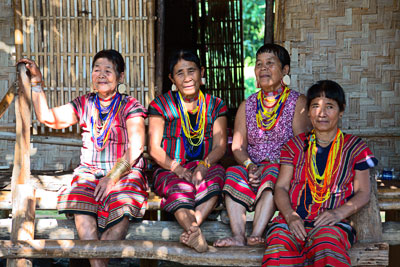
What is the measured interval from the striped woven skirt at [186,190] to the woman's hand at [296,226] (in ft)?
1.91

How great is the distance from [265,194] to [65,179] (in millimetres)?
1794

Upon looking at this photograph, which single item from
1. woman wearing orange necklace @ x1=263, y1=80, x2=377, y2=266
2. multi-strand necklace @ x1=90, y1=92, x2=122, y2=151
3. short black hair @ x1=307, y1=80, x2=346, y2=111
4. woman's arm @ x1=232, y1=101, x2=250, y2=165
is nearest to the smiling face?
multi-strand necklace @ x1=90, y1=92, x2=122, y2=151

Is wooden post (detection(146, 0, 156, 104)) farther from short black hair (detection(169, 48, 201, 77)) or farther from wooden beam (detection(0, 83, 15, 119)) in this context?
wooden beam (detection(0, 83, 15, 119))

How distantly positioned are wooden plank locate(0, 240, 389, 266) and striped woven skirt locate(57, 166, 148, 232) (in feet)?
0.61

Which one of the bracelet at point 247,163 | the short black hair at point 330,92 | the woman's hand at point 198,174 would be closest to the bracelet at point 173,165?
the woman's hand at point 198,174

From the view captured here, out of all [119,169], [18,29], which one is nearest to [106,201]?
[119,169]

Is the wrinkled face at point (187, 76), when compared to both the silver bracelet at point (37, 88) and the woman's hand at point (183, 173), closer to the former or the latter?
the woman's hand at point (183, 173)

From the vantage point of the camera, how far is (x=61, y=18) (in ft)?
17.3

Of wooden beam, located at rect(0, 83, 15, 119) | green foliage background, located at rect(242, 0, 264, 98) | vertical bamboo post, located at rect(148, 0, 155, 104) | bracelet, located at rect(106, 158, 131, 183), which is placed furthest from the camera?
green foliage background, located at rect(242, 0, 264, 98)

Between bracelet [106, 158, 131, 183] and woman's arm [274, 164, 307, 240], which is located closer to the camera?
woman's arm [274, 164, 307, 240]

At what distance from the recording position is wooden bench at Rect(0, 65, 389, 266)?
354cm

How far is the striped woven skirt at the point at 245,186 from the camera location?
12.4ft

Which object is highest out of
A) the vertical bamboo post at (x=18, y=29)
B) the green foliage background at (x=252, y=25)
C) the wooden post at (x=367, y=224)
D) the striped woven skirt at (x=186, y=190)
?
the green foliage background at (x=252, y=25)

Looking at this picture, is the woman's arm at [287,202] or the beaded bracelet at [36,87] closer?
the woman's arm at [287,202]
